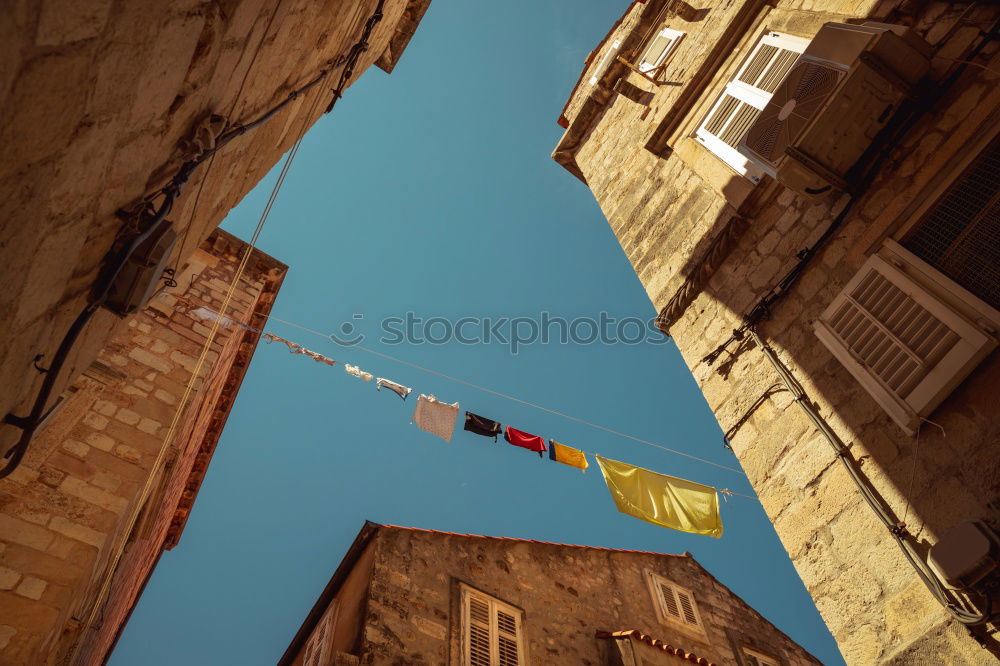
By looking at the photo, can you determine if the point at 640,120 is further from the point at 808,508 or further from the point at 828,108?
the point at 808,508

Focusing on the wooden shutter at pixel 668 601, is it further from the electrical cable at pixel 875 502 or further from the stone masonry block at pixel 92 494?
the stone masonry block at pixel 92 494

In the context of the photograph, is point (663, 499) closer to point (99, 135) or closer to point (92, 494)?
point (92, 494)

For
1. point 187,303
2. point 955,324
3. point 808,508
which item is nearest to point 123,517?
point 187,303

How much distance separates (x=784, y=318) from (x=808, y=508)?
1470 millimetres

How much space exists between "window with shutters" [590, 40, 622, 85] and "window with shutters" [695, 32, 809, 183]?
3578 millimetres

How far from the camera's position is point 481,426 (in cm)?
988

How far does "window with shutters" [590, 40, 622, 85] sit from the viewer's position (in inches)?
374

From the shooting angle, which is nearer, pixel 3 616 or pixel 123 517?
pixel 3 616

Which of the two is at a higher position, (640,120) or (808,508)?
(640,120)

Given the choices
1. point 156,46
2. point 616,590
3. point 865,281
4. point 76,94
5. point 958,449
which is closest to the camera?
point 76,94

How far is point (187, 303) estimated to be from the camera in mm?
7406

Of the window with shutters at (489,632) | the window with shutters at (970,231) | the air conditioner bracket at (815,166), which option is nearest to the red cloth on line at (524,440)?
the window with shutters at (489,632)

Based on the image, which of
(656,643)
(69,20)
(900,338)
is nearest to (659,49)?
(900,338)

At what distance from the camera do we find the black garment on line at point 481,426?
978 cm
